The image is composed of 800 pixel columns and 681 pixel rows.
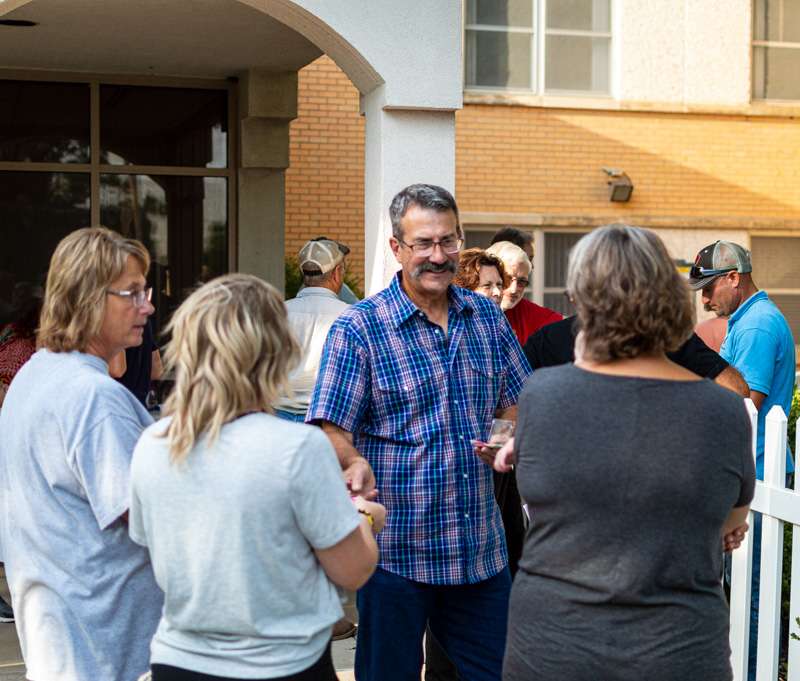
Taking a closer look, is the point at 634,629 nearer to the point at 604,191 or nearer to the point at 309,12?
the point at 309,12

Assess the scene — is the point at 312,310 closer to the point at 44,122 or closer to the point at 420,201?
the point at 420,201

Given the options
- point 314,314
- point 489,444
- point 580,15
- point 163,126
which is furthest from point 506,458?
point 580,15

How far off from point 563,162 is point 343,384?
12109 mm

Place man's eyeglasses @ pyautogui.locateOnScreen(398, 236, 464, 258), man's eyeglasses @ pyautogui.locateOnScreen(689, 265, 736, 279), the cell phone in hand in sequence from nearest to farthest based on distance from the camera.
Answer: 1. the cell phone in hand
2. man's eyeglasses @ pyautogui.locateOnScreen(398, 236, 464, 258)
3. man's eyeglasses @ pyautogui.locateOnScreen(689, 265, 736, 279)

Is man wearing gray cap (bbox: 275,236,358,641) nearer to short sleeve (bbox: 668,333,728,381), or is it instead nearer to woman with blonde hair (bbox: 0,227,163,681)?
short sleeve (bbox: 668,333,728,381)

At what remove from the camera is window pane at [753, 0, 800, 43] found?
15812 mm

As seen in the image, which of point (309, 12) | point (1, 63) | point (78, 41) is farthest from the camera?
point (1, 63)

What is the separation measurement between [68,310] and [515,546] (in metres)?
2.91

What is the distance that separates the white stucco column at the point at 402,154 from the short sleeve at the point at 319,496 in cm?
385

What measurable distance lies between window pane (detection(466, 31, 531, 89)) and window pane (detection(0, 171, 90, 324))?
5925 millimetres

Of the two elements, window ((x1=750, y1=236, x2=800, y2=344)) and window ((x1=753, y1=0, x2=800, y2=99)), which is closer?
window ((x1=753, y1=0, x2=800, y2=99))

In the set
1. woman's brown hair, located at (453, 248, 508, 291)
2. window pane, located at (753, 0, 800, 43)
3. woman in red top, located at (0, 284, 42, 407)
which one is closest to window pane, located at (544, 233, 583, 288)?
window pane, located at (753, 0, 800, 43)

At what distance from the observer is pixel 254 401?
236 cm

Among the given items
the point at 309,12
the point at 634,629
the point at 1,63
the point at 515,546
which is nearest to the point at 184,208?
the point at 1,63
